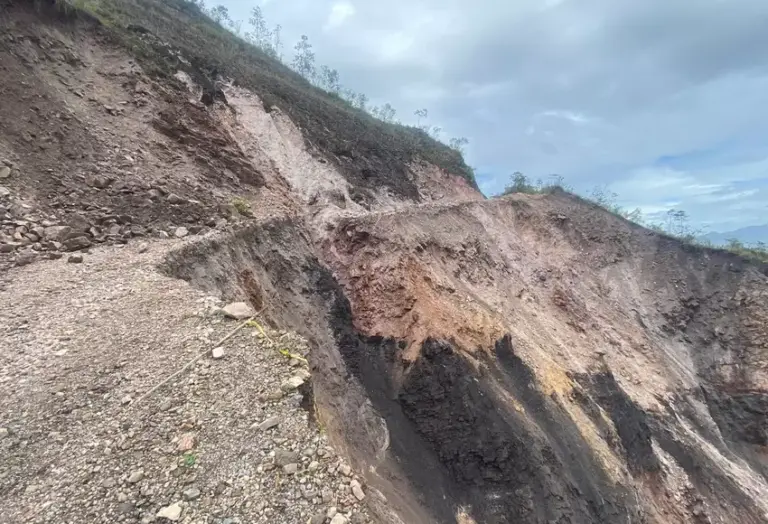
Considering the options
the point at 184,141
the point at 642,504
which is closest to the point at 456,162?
the point at 184,141

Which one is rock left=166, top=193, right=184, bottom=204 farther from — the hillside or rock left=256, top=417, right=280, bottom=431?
rock left=256, top=417, right=280, bottom=431

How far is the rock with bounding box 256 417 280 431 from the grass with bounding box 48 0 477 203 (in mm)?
10625

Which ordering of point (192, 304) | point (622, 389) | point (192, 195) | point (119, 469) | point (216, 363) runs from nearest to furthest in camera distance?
Result: point (119, 469)
point (216, 363)
point (192, 304)
point (192, 195)
point (622, 389)

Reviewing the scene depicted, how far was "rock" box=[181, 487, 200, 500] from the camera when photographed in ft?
11.9

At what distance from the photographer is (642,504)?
415 inches

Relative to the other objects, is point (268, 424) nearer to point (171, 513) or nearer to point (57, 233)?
point (171, 513)

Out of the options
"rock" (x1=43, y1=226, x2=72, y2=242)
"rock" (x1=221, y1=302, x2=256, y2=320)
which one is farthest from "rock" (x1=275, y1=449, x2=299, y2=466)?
"rock" (x1=43, y1=226, x2=72, y2=242)

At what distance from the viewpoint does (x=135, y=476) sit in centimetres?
377

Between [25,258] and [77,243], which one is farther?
[77,243]

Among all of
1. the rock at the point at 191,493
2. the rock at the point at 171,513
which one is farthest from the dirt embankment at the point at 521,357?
the rock at the point at 171,513

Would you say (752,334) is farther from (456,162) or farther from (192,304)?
(192,304)

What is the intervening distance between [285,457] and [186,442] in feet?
3.04

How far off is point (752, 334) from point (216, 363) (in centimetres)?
1940

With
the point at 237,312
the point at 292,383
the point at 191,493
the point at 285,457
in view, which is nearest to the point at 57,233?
the point at 237,312
